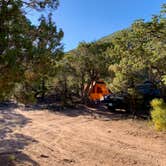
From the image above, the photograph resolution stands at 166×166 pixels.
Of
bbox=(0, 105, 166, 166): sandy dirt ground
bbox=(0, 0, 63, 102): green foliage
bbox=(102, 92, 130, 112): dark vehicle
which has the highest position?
bbox=(0, 0, 63, 102): green foliage

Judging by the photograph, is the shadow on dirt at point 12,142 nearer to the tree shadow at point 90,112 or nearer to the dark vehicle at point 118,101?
the tree shadow at point 90,112

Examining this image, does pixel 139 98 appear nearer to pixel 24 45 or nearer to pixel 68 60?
pixel 68 60

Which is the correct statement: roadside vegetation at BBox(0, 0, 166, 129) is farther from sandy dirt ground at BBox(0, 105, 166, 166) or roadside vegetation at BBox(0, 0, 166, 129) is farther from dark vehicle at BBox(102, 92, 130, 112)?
sandy dirt ground at BBox(0, 105, 166, 166)

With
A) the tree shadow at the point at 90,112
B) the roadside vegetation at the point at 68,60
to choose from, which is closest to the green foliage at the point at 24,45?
the roadside vegetation at the point at 68,60

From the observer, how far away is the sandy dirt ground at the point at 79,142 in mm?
8008

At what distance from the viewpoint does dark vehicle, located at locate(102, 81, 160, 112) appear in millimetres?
16859

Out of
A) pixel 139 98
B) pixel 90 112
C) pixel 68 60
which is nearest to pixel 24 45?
pixel 139 98

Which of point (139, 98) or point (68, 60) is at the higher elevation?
point (68, 60)

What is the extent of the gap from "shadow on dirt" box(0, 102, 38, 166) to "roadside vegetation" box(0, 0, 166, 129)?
1.55 m

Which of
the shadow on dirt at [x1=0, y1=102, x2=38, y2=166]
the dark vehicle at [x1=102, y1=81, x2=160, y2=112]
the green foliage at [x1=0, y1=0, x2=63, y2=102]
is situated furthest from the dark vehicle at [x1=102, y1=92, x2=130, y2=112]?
the green foliage at [x1=0, y1=0, x2=63, y2=102]

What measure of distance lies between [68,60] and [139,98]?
5.91m

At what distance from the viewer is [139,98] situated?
54.3 feet

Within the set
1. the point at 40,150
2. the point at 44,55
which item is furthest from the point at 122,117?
the point at 44,55

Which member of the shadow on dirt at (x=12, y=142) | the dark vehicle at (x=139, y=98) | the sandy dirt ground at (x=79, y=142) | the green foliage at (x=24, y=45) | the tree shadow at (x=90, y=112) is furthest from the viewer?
the dark vehicle at (x=139, y=98)
